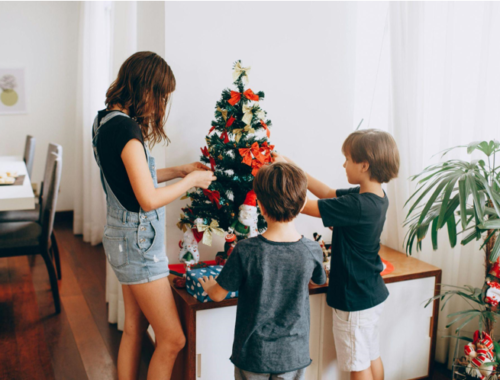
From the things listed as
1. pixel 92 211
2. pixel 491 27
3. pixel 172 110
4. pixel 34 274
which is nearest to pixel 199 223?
pixel 172 110

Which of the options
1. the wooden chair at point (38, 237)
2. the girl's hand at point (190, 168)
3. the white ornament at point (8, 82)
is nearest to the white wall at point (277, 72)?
the girl's hand at point (190, 168)

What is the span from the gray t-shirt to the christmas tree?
0.44 metres

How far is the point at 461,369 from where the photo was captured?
1.96 meters

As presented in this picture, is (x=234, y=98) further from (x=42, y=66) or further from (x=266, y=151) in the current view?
(x=42, y=66)

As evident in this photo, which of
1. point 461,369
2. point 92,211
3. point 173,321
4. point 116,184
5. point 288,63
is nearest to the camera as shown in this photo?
point 116,184

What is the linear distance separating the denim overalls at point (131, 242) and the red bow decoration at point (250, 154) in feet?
1.33

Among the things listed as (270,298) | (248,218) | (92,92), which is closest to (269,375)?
(270,298)

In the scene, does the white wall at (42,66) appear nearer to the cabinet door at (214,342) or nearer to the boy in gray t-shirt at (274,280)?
the cabinet door at (214,342)

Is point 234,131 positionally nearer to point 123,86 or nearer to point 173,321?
point 123,86

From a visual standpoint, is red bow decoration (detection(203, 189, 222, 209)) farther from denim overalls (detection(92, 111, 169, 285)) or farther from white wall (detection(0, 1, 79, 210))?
white wall (detection(0, 1, 79, 210))

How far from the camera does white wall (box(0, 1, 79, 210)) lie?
4.84 metres

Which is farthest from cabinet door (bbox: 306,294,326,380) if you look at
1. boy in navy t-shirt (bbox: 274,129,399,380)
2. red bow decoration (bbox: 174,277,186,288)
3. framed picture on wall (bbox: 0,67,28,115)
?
framed picture on wall (bbox: 0,67,28,115)

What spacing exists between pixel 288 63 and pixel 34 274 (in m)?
2.69

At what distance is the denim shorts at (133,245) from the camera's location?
4.91 ft
